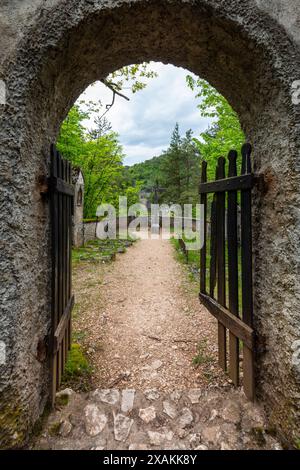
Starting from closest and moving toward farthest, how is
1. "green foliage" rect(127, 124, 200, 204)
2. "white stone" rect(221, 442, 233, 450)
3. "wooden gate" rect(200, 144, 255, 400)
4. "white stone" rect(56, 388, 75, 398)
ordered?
"white stone" rect(221, 442, 233, 450) < "wooden gate" rect(200, 144, 255, 400) < "white stone" rect(56, 388, 75, 398) < "green foliage" rect(127, 124, 200, 204)

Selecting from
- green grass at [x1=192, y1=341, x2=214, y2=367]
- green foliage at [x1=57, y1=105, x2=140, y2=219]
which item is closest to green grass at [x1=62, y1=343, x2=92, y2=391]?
green grass at [x1=192, y1=341, x2=214, y2=367]

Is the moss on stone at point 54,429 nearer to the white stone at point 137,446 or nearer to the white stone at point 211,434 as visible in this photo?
the white stone at point 137,446

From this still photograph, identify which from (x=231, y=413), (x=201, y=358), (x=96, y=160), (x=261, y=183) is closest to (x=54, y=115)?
(x=261, y=183)

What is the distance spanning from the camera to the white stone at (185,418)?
7.08 feet

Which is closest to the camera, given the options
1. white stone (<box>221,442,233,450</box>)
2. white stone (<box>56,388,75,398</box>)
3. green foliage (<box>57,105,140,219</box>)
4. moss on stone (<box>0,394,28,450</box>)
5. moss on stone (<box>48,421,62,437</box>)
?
moss on stone (<box>0,394,28,450</box>)

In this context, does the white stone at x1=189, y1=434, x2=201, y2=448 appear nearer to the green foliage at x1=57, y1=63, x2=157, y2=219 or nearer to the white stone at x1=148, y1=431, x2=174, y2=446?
the white stone at x1=148, y1=431, x2=174, y2=446

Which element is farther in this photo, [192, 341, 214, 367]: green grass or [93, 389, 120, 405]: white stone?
[192, 341, 214, 367]: green grass

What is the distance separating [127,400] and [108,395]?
200 millimetres

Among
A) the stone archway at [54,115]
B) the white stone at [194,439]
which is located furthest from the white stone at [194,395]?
the stone archway at [54,115]

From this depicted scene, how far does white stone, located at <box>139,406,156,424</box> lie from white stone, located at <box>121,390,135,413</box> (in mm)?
117

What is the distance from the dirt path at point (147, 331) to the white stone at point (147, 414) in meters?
0.44

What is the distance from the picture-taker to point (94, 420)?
2166mm

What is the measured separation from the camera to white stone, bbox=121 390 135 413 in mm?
2319

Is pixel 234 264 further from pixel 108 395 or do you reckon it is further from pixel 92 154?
pixel 92 154
